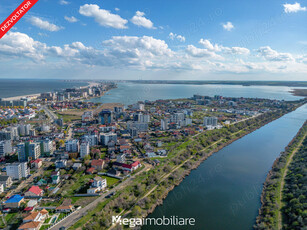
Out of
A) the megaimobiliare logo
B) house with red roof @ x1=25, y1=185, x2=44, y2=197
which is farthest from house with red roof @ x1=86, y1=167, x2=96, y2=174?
the megaimobiliare logo

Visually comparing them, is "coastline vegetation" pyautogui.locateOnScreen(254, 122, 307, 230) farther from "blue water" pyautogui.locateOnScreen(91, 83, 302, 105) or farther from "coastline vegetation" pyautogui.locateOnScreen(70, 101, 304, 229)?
"blue water" pyautogui.locateOnScreen(91, 83, 302, 105)

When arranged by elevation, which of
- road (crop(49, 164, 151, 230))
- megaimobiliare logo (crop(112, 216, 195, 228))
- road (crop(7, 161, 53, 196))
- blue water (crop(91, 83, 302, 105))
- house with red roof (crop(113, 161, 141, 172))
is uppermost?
blue water (crop(91, 83, 302, 105))

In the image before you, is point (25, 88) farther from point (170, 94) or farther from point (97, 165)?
point (97, 165)

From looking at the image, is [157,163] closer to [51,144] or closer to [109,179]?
[109,179]

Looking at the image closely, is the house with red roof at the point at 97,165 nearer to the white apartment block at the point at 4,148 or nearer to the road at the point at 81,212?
the road at the point at 81,212

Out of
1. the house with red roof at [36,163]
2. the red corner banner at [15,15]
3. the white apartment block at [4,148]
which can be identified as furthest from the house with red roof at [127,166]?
the red corner banner at [15,15]

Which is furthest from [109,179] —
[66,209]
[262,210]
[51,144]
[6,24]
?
[6,24]

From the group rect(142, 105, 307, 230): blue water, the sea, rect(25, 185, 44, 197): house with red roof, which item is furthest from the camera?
the sea
